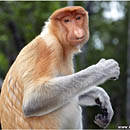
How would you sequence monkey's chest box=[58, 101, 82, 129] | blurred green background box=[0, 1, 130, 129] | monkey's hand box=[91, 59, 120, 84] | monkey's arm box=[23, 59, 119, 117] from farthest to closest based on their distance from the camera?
blurred green background box=[0, 1, 130, 129]
monkey's chest box=[58, 101, 82, 129]
monkey's hand box=[91, 59, 120, 84]
monkey's arm box=[23, 59, 119, 117]

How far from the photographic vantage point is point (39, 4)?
47.1 feet

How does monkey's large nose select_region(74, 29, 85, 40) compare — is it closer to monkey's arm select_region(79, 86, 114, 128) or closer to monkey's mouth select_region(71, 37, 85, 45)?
monkey's mouth select_region(71, 37, 85, 45)

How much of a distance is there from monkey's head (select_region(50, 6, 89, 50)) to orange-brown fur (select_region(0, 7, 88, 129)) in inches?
0.7

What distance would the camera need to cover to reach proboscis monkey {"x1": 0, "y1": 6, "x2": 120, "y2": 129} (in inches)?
148

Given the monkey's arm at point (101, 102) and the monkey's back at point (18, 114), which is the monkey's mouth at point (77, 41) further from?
the monkey's back at point (18, 114)

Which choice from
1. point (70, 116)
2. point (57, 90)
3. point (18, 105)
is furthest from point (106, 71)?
point (18, 105)

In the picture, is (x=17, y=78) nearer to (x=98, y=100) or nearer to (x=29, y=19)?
(x=98, y=100)

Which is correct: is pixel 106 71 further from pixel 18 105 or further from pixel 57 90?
pixel 18 105

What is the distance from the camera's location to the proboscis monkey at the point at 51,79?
3.76 metres

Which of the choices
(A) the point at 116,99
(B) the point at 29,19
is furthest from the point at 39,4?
(A) the point at 116,99

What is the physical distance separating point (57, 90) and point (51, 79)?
16 cm

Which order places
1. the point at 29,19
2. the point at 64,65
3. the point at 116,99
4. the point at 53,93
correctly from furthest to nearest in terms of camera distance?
1. the point at 116,99
2. the point at 29,19
3. the point at 64,65
4. the point at 53,93

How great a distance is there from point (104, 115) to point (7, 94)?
1399mm

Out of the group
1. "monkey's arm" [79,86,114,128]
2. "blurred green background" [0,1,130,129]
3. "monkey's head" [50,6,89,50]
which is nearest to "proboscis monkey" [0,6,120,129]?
"monkey's head" [50,6,89,50]
